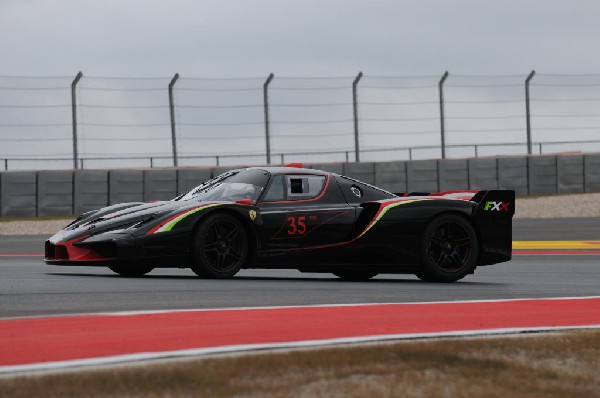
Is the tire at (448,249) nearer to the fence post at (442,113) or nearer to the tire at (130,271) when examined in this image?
the tire at (130,271)

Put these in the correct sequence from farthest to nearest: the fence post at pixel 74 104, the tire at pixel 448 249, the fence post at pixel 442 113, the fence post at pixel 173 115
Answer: the fence post at pixel 442 113
the fence post at pixel 173 115
the fence post at pixel 74 104
the tire at pixel 448 249

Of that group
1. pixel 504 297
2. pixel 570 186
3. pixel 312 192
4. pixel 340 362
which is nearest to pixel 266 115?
pixel 570 186

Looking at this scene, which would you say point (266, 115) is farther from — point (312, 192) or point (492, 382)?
point (492, 382)

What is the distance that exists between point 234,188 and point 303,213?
76 cm

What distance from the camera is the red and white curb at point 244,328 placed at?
18.5 ft

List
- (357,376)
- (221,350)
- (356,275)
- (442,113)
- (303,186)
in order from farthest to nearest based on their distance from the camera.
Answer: (442,113) → (356,275) → (303,186) → (221,350) → (357,376)

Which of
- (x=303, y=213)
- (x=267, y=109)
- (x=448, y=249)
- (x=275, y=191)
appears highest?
(x=267, y=109)

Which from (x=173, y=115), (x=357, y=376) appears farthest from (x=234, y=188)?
(x=173, y=115)

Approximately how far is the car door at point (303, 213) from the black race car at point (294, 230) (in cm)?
1

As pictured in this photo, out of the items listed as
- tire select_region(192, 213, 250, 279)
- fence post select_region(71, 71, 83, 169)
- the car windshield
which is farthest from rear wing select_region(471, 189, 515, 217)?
fence post select_region(71, 71, 83, 169)

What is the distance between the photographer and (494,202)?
1159 cm

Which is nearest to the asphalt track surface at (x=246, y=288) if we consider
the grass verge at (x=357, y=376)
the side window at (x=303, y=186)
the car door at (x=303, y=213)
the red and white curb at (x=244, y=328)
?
the car door at (x=303, y=213)

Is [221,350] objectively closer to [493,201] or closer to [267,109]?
[493,201]

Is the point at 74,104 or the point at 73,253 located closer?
the point at 73,253
